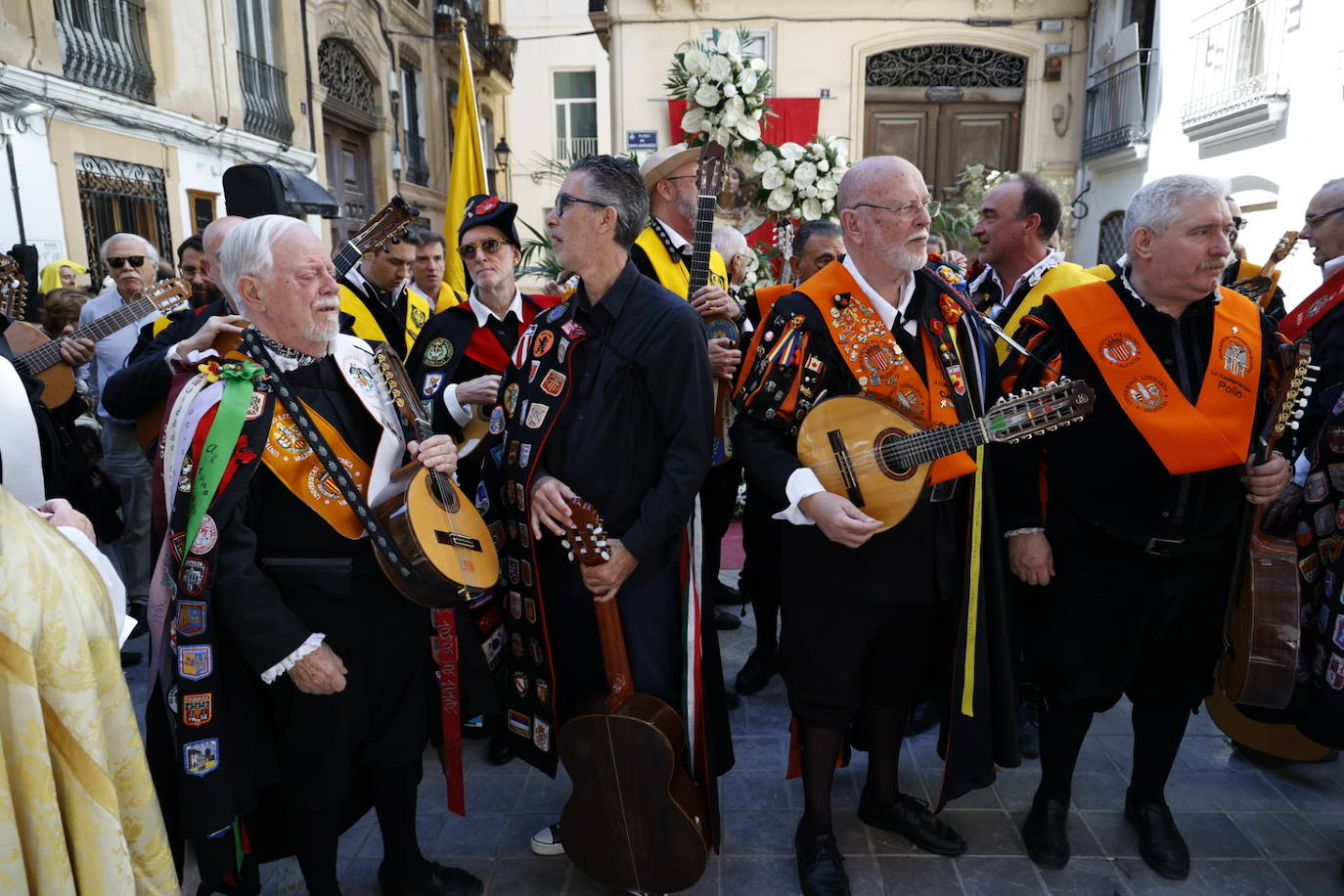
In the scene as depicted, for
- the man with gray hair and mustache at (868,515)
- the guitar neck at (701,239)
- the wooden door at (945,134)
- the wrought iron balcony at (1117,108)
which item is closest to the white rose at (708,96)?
the guitar neck at (701,239)

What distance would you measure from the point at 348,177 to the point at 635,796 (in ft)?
58.2

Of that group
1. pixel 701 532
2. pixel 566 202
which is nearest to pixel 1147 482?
pixel 701 532

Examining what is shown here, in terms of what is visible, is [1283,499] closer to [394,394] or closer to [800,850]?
[800,850]

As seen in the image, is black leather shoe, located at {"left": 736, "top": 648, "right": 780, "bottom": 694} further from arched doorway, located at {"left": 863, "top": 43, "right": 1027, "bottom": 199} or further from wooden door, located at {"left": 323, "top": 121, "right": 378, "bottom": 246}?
wooden door, located at {"left": 323, "top": 121, "right": 378, "bottom": 246}

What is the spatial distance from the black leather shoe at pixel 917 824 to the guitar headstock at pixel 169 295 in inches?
158

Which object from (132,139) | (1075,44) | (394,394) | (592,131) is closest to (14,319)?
(394,394)

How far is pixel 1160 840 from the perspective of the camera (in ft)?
9.44

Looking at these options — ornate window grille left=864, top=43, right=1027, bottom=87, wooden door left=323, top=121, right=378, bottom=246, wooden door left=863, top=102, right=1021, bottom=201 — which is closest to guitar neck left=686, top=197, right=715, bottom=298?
wooden door left=863, top=102, right=1021, bottom=201

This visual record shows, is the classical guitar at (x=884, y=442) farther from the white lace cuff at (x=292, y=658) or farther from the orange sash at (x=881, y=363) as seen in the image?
the white lace cuff at (x=292, y=658)

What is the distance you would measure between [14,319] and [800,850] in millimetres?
4672

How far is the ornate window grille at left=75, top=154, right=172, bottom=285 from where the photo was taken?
32.5ft

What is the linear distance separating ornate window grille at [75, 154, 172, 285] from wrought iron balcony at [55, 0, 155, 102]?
912 millimetres

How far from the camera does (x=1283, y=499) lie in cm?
283

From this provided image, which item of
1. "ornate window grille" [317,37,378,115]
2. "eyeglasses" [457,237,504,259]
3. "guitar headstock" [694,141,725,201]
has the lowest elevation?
"eyeglasses" [457,237,504,259]
